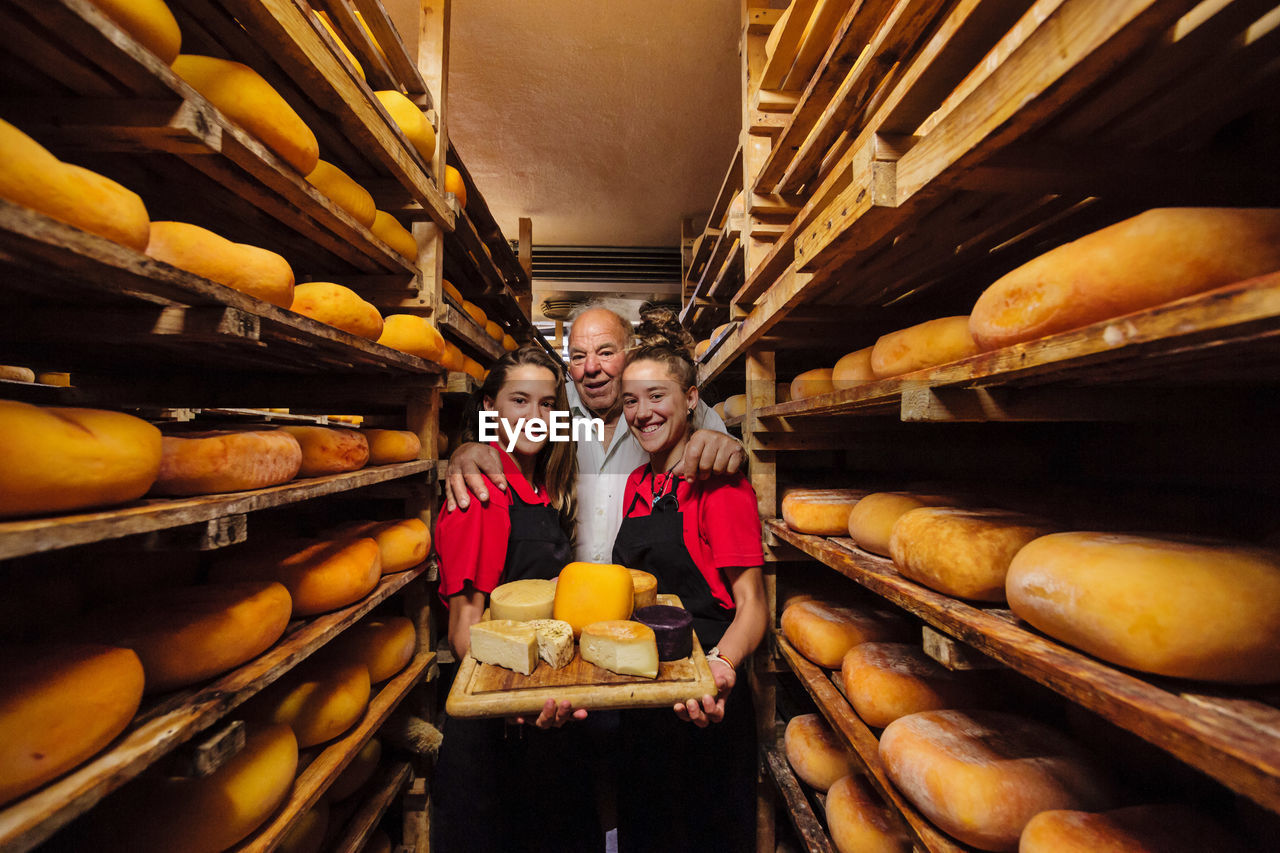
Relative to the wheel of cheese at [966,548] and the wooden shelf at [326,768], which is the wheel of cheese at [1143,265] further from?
the wooden shelf at [326,768]

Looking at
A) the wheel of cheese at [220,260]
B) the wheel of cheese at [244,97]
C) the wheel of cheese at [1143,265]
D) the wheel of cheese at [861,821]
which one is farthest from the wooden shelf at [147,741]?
the wheel of cheese at [1143,265]

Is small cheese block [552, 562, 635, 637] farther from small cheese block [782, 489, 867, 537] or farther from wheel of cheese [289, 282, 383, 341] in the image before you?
wheel of cheese [289, 282, 383, 341]

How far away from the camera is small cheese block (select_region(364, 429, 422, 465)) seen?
1.65m

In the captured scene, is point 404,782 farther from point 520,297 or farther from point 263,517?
point 520,297

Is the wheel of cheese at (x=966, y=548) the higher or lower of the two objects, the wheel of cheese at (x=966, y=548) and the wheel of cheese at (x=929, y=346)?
the lower

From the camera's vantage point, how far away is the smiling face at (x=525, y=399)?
6.74ft

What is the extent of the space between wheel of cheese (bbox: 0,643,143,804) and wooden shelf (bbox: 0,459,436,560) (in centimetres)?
19

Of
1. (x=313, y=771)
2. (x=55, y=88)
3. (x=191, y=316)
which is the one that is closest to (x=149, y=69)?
(x=55, y=88)

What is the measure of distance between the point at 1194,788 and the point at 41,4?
2246 millimetres

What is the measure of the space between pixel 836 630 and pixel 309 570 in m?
1.56

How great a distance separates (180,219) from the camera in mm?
1373

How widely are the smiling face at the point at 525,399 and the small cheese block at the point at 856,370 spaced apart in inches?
45.3

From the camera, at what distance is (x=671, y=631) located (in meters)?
1.33

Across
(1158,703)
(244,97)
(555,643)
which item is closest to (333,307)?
(244,97)
